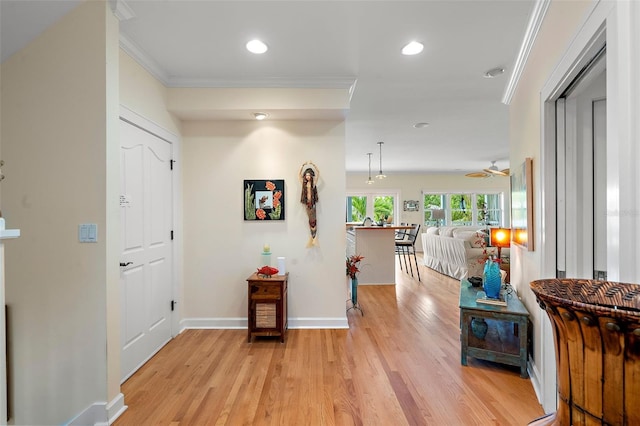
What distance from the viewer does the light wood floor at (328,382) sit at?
1.84m

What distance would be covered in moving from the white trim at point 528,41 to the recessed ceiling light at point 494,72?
0.11 meters

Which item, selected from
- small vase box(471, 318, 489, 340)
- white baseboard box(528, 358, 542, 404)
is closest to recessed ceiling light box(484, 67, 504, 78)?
small vase box(471, 318, 489, 340)

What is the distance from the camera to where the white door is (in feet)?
7.69

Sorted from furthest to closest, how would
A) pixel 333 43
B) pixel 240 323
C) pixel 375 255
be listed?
pixel 375 255 < pixel 240 323 < pixel 333 43

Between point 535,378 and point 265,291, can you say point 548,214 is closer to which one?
point 535,378

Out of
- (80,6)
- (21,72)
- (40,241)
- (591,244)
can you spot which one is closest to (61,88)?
(21,72)

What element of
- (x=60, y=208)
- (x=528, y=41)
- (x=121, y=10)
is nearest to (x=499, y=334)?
(x=528, y=41)

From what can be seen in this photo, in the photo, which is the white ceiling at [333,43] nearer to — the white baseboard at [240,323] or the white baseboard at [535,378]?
the white baseboard at [240,323]

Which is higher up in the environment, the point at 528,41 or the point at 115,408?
the point at 528,41

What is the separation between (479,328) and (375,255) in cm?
291

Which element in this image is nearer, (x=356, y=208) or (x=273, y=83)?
(x=273, y=83)

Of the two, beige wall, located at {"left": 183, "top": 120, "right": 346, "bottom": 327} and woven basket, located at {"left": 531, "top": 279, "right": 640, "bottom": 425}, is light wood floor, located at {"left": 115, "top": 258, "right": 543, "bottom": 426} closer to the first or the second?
beige wall, located at {"left": 183, "top": 120, "right": 346, "bottom": 327}

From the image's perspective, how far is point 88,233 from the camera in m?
1.77

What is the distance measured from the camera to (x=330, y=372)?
2.34 m
